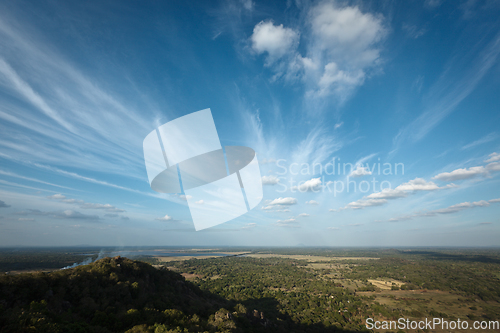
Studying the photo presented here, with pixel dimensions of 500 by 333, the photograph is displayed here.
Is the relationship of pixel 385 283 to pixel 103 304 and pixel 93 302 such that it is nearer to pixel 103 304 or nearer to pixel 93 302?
pixel 103 304

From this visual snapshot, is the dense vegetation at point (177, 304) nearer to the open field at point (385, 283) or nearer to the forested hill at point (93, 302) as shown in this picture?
the forested hill at point (93, 302)

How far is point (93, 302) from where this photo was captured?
45.2ft

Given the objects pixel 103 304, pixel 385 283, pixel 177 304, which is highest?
pixel 103 304

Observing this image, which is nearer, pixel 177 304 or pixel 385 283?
pixel 177 304

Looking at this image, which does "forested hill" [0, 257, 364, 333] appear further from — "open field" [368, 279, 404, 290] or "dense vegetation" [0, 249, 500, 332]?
"open field" [368, 279, 404, 290]

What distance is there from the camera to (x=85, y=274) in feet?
51.9

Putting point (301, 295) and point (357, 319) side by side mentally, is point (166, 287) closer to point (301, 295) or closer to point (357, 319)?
point (357, 319)

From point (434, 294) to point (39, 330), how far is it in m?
73.4

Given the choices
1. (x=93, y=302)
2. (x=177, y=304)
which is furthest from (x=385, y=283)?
(x=93, y=302)

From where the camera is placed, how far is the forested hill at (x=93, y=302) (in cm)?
979

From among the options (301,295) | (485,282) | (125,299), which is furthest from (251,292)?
(485,282)

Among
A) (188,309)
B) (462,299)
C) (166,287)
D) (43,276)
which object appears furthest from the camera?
(462,299)

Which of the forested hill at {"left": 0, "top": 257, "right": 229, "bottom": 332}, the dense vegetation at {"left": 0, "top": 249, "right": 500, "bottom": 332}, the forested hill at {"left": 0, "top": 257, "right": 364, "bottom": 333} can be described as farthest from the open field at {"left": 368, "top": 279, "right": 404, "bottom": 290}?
the forested hill at {"left": 0, "top": 257, "right": 229, "bottom": 332}

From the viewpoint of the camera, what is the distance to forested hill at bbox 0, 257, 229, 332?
32.1ft
